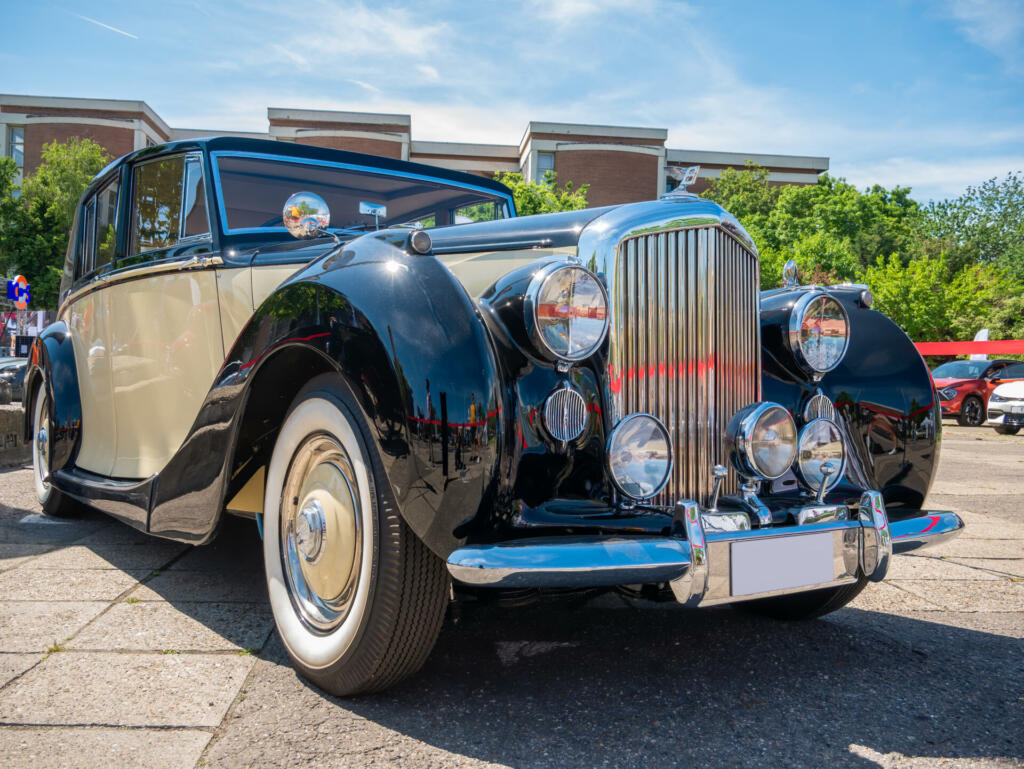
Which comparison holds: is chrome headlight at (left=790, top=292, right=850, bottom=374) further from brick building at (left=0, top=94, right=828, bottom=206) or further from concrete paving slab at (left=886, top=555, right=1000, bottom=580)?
brick building at (left=0, top=94, right=828, bottom=206)

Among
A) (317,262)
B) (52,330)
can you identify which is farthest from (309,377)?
(52,330)

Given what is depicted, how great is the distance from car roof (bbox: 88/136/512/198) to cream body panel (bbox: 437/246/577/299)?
41.3 inches

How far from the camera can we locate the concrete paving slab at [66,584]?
292 centimetres

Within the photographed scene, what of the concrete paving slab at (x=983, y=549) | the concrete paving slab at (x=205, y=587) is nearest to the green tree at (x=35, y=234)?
the concrete paving slab at (x=205, y=587)

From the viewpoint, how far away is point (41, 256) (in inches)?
1032

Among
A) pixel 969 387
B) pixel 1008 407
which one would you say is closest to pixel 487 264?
pixel 1008 407

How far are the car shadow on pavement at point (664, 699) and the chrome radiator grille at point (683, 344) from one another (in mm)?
538

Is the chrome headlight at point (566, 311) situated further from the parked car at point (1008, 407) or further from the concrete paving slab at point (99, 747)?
the parked car at point (1008, 407)

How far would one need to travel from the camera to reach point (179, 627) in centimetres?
258

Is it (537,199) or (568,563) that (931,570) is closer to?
(568,563)

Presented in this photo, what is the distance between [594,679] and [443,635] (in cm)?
57

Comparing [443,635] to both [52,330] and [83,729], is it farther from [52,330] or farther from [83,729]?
[52,330]

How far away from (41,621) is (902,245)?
41220 millimetres

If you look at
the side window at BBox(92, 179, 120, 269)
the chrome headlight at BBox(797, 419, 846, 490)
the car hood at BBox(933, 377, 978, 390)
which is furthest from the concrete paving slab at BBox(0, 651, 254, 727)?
the car hood at BBox(933, 377, 978, 390)
